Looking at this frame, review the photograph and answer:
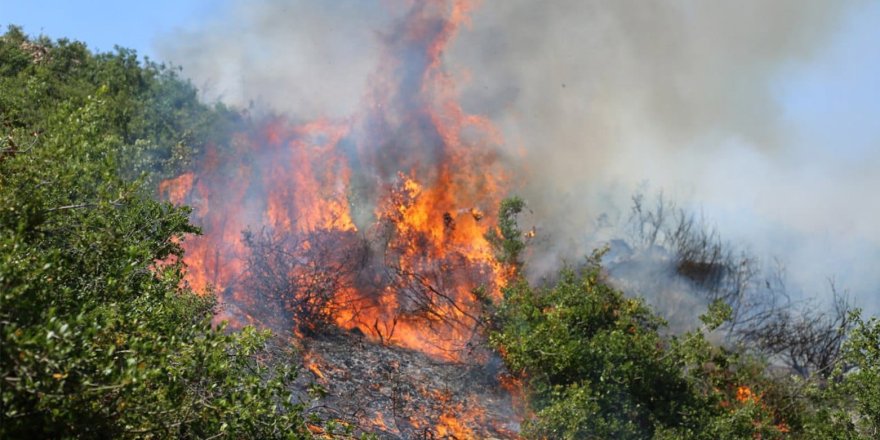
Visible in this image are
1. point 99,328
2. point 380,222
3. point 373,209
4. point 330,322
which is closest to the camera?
point 99,328

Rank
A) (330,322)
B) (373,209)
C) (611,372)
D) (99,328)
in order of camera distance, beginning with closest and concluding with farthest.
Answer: (99,328) < (611,372) < (330,322) < (373,209)

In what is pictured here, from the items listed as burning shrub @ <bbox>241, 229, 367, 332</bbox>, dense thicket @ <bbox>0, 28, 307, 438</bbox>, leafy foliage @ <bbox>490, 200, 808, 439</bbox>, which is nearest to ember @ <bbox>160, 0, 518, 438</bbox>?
burning shrub @ <bbox>241, 229, 367, 332</bbox>

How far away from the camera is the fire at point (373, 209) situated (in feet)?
61.3

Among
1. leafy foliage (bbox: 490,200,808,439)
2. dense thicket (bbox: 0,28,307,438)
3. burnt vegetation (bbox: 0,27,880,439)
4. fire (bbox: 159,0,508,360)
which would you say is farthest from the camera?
fire (bbox: 159,0,508,360)

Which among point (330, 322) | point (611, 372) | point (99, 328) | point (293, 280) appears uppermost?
point (293, 280)

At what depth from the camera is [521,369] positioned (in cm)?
1548

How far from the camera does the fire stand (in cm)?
1869

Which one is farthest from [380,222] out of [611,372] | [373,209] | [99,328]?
[99,328]

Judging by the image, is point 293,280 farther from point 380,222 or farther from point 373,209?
point 373,209

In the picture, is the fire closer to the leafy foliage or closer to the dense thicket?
the leafy foliage

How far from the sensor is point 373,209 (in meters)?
23.6

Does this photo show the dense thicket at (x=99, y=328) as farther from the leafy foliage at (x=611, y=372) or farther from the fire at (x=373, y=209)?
the fire at (x=373, y=209)

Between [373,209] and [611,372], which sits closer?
[611,372]

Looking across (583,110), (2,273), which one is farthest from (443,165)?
(2,273)
